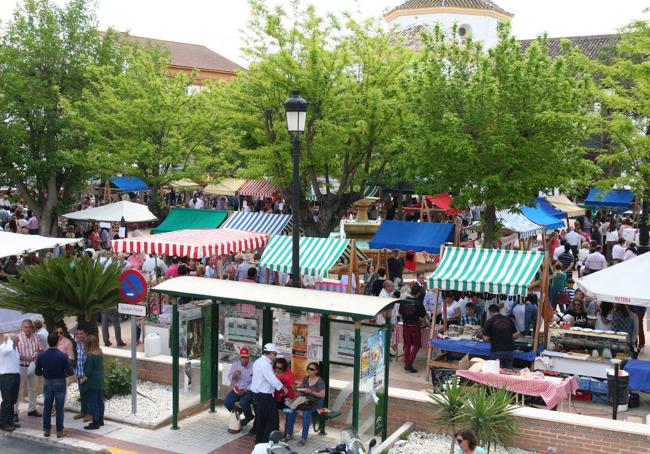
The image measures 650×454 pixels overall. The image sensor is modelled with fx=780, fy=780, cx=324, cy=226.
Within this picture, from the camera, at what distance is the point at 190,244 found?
18906 mm

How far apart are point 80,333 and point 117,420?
1.53 metres

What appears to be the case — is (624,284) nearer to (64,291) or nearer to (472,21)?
(64,291)

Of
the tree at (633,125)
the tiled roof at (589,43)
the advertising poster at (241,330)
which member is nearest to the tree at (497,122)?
the tree at (633,125)

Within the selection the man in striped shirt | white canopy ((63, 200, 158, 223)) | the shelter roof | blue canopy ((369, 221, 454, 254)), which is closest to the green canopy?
white canopy ((63, 200, 158, 223))

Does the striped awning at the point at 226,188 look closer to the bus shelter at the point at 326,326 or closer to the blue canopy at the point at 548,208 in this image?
the blue canopy at the point at 548,208

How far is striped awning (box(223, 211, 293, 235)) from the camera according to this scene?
2317cm

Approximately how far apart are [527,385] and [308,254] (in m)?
7.48

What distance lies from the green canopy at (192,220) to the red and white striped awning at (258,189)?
14955mm

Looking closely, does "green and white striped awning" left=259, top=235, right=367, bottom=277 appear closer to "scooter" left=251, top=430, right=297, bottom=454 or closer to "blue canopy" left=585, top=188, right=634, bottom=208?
"scooter" left=251, top=430, right=297, bottom=454

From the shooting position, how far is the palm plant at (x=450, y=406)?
34.4 feet

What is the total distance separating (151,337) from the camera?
1420 centimetres

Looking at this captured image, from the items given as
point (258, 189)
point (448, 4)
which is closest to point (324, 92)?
point (258, 189)

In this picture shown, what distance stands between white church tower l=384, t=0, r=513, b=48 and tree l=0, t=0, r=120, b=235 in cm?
3270

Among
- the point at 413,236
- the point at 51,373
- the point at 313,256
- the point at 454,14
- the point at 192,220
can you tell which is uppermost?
the point at 454,14
